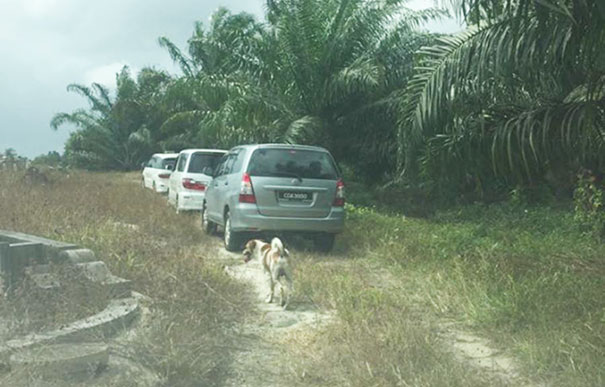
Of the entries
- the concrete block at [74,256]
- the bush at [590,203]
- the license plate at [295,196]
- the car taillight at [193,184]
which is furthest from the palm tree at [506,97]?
the car taillight at [193,184]

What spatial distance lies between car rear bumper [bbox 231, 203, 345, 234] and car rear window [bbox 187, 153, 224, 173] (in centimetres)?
481

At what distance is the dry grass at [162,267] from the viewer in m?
5.36

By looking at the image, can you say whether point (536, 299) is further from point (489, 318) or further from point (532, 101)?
point (532, 101)

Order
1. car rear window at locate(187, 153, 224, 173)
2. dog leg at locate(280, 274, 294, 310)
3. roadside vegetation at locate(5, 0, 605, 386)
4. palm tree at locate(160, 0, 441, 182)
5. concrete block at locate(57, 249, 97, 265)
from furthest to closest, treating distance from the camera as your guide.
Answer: palm tree at locate(160, 0, 441, 182), car rear window at locate(187, 153, 224, 173), dog leg at locate(280, 274, 294, 310), concrete block at locate(57, 249, 97, 265), roadside vegetation at locate(5, 0, 605, 386)

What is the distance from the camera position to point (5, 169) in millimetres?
22250

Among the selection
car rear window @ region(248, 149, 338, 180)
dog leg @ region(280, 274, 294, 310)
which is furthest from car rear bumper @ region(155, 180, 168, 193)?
dog leg @ region(280, 274, 294, 310)

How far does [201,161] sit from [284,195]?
5463 mm

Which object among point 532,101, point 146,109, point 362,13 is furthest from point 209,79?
point 146,109

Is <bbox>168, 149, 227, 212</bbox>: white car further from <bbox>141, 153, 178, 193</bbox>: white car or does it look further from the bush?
the bush

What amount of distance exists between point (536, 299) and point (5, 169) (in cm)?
1939

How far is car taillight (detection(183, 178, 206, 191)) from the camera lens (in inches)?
615

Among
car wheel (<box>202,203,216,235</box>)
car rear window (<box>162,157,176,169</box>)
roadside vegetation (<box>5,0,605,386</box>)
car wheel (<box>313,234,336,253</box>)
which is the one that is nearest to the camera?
roadside vegetation (<box>5,0,605,386</box>)

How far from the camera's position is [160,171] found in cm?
2200

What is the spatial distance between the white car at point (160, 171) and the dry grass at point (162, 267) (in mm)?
5683
